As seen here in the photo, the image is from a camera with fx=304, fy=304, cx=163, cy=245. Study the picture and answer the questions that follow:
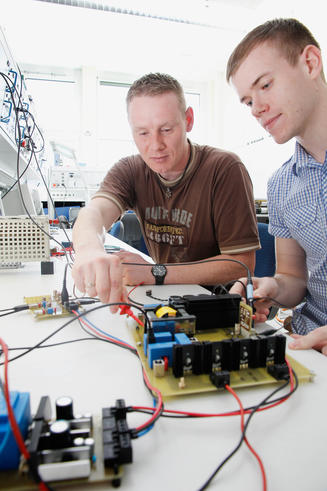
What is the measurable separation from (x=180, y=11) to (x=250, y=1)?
31.5 inches

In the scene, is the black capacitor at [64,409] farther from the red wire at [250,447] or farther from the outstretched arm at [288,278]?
the outstretched arm at [288,278]

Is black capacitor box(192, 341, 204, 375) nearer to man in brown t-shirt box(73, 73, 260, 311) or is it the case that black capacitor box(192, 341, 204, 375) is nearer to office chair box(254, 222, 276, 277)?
man in brown t-shirt box(73, 73, 260, 311)

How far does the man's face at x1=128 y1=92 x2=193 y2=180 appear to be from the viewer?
47.2 inches

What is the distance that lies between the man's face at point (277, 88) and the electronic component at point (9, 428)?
40.8 inches

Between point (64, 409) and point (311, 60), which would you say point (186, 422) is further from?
point (311, 60)

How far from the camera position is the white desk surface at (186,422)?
13.3 inches

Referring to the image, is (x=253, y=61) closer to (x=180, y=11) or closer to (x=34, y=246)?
(x=34, y=246)

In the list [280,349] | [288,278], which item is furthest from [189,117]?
[280,349]

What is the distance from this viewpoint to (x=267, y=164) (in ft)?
15.5

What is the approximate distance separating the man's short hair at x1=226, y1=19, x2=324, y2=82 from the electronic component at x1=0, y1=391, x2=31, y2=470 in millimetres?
1118

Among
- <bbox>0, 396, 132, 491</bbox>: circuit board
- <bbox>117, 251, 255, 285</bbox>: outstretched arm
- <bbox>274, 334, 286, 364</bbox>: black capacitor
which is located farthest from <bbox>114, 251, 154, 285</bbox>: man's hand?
<bbox>0, 396, 132, 491</bbox>: circuit board

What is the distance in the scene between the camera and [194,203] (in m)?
1.32

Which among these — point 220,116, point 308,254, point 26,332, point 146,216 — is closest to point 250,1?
point 220,116

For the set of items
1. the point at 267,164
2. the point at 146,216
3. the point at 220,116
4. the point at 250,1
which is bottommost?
the point at 146,216
